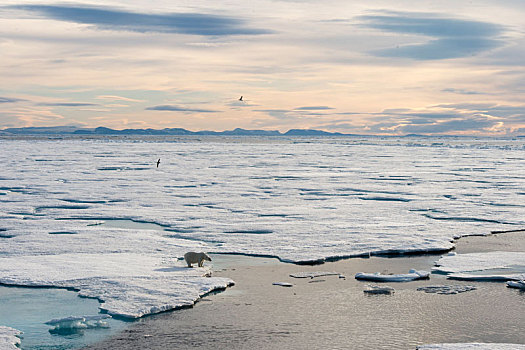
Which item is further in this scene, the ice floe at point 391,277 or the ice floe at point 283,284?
the ice floe at point 391,277

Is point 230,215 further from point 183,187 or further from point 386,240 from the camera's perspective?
point 183,187

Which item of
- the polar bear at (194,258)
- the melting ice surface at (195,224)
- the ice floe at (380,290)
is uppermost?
the polar bear at (194,258)

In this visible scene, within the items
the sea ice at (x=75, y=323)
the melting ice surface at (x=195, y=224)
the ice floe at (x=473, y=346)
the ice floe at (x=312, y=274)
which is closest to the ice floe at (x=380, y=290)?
the ice floe at (x=312, y=274)

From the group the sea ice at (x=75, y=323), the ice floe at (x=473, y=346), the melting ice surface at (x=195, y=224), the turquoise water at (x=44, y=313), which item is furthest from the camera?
the melting ice surface at (x=195, y=224)

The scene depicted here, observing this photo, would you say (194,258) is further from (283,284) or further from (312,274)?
(312,274)

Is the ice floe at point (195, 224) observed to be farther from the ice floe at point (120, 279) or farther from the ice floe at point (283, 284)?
the ice floe at point (283, 284)

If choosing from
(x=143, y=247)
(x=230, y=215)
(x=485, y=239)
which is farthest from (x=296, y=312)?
(x=230, y=215)

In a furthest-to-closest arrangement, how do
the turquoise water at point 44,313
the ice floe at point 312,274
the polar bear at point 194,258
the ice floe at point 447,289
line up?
the polar bear at point 194,258, the ice floe at point 312,274, the ice floe at point 447,289, the turquoise water at point 44,313
